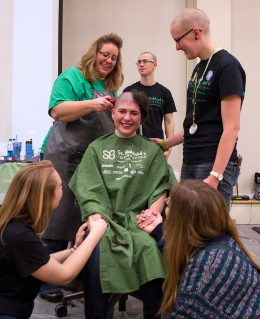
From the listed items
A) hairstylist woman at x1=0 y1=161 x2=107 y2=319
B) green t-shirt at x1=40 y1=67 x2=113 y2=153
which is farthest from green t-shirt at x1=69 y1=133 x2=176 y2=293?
green t-shirt at x1=40 y1=67 x2=113 y2=153

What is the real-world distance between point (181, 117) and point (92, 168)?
3.23 metres

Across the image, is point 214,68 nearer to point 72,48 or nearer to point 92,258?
point 92,258

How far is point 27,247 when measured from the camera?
1063 millimetres

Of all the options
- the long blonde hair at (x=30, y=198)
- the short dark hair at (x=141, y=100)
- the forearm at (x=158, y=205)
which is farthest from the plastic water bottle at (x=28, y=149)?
the long blonde hair at (x=30, y=198)

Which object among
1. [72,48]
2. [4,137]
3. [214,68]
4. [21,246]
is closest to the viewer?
[21,246]

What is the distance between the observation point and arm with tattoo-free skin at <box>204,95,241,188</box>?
1456 mm

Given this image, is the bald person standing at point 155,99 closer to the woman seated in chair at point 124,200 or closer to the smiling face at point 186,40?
the woman seated in chair at point 124,200

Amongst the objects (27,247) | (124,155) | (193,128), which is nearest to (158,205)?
(124,155)

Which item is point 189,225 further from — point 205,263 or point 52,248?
point 52,248

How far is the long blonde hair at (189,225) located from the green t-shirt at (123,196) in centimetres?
25

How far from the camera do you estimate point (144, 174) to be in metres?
1.79

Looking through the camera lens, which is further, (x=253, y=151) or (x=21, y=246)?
(x=253, y=151)

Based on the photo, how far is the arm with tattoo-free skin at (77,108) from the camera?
183cm

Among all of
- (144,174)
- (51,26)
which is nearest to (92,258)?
(144,174)
